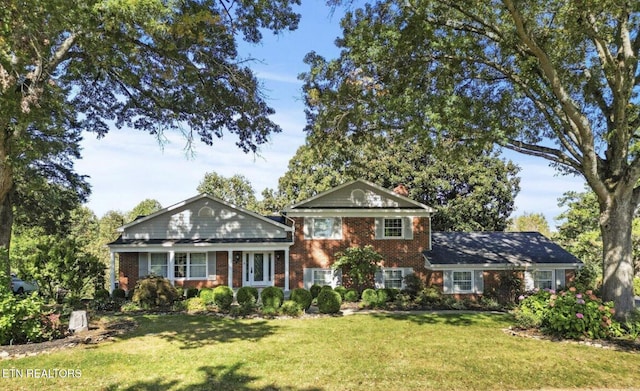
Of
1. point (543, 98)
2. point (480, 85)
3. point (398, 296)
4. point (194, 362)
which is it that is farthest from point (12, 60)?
point (398, 296)

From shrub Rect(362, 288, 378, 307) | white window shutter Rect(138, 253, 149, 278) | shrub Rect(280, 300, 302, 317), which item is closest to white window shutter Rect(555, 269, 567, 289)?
shrub Rect(362, 288, 378, 307)

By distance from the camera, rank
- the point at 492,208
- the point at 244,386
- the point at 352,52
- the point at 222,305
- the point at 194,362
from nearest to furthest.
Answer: the point at 244,386 → the point at 194,362 → the point at 352,52 → the point at 222,305 → the point at 492,208

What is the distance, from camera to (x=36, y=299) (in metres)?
10.2

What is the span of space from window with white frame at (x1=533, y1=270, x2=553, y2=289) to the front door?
14895 millimetres

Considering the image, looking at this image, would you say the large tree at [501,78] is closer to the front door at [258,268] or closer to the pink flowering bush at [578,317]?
the pink flowering bush at [578,317]

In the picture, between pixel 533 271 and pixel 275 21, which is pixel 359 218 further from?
pixel 275 21

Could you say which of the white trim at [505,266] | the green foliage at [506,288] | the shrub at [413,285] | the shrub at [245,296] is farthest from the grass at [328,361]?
the green foliage at [506,288]

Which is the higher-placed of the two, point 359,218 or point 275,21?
point 275,21

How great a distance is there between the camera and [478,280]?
72.2ft

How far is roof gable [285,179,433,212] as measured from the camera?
75.3 feet

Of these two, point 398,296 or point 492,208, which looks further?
point 492,208

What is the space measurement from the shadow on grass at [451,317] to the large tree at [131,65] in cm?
872

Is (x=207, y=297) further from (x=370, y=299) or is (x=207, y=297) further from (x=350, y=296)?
(x=370, y=299)

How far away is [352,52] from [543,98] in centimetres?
691
